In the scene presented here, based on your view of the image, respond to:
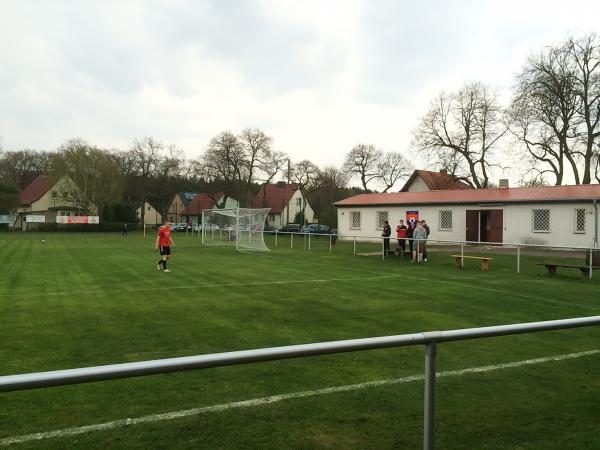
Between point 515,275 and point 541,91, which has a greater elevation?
point 541,91

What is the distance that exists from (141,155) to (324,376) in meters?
68.2

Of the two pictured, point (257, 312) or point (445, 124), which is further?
point (445, 124)

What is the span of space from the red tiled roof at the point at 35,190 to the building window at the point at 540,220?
6683cm

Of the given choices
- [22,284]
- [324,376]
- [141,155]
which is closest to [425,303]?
[324,376]

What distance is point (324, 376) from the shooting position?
532cm

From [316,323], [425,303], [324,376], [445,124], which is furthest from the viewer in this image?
[445,124]

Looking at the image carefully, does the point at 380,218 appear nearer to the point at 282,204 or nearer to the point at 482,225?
the point at 482,225

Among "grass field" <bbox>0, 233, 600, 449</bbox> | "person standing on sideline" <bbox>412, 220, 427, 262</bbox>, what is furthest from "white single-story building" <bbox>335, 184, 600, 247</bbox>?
"grass field" <bbox>0, 233, 600, 449</bbox>

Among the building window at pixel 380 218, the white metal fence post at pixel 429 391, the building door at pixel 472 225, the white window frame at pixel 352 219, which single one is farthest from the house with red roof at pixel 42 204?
the white metal fence post at pixel 429 391

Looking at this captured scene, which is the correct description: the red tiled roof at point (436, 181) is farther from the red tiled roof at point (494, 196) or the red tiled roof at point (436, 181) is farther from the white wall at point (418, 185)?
→ the red tiled roof at point (494, 196)

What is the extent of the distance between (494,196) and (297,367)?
28649 millimetres

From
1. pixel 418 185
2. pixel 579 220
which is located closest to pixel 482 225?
pixel 579 220

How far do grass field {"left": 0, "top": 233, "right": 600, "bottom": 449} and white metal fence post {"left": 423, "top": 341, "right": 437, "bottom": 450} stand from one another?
867 millimetres

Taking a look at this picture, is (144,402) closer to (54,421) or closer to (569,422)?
(54,421)
